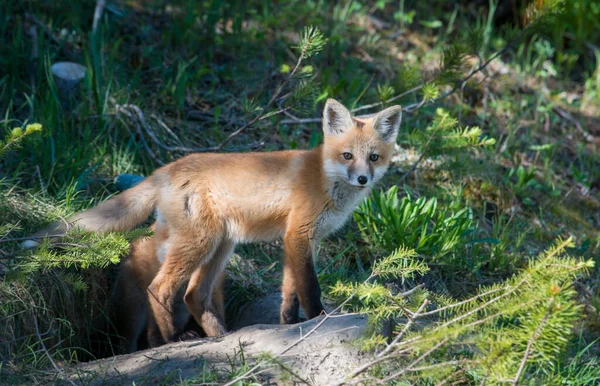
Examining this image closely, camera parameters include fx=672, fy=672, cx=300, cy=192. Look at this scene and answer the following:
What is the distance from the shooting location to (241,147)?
5.33m

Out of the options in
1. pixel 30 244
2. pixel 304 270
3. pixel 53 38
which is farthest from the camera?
pixel 53 38

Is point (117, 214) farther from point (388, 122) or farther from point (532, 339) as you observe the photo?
point (532, 339)

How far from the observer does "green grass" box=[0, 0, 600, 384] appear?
4.28 m

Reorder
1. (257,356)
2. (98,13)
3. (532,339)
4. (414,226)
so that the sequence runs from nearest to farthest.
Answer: (532,339) < (257,356) < (414,226) < (98,13)

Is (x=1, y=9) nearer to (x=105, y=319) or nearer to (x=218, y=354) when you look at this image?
(x=105, y=319)

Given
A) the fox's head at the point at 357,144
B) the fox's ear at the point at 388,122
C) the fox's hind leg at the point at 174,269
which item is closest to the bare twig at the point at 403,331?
the fox's head at the point at 357,144

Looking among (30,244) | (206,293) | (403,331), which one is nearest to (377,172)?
(206,293)

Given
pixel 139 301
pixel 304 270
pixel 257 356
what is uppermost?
pixel 304 270

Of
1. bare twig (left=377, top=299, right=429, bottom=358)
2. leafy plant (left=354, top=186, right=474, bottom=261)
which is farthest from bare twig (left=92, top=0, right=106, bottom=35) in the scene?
bare twig (left=377, top=299, right=429, bottom=358)

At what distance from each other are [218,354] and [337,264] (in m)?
1.76

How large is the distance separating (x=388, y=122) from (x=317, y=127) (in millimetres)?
2000

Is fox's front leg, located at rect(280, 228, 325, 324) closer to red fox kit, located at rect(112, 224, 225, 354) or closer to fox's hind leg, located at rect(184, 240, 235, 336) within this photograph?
fox's hind leg, located at rect(184, 240, 235, 336)

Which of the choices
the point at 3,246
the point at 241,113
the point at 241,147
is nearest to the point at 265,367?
the point at 3,246

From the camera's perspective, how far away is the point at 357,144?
393cm
